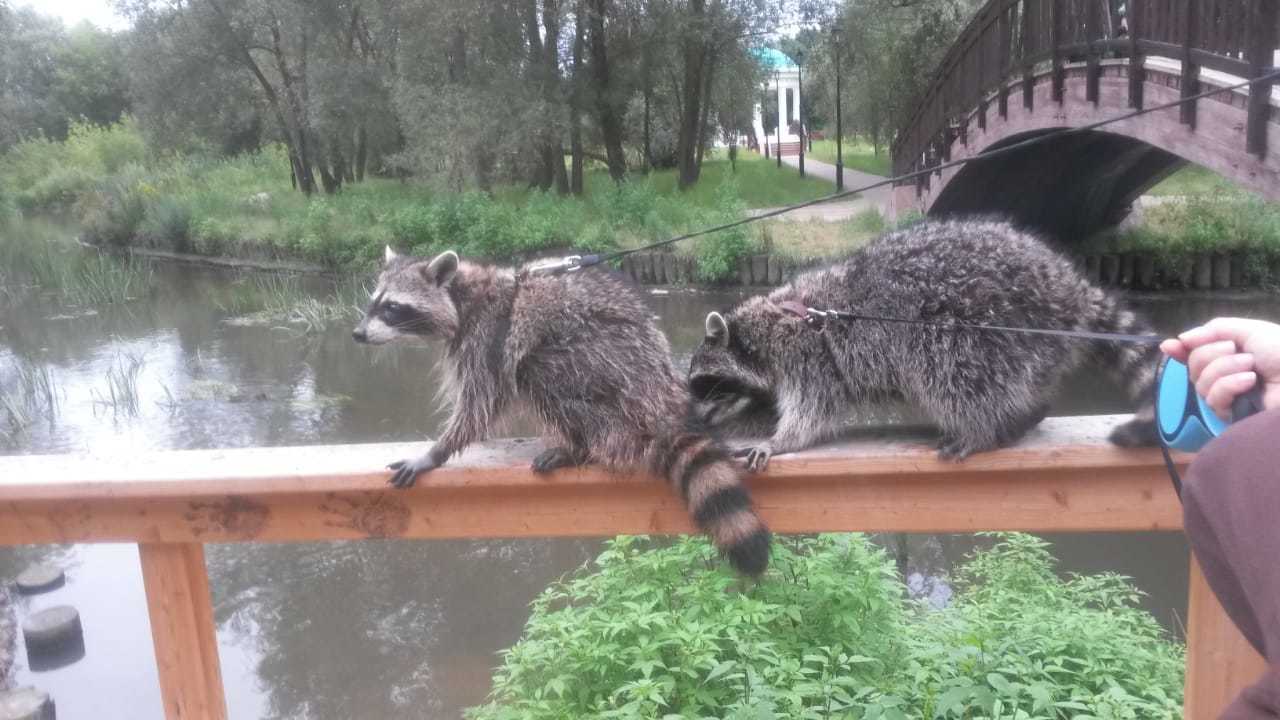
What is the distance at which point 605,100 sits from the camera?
16.8 m

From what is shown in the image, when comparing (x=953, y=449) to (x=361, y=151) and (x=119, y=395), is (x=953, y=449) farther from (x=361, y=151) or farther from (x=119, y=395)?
(x=361, y=151)

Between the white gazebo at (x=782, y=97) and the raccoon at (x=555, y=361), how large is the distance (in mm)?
15913

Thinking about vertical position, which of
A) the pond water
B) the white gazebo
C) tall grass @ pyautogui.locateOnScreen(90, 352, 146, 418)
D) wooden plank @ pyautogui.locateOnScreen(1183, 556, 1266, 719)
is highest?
the white gazebo

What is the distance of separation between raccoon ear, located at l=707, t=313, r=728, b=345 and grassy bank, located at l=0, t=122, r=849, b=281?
25.3 ft

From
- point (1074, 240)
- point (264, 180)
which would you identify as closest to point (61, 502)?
point (1074, 240)

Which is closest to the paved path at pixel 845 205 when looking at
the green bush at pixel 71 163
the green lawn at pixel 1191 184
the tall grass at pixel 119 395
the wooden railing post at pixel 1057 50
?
the wooden railing post at pixel 1057 50

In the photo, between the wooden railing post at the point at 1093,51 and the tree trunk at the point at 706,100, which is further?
the tree trunk at the point at 706,100

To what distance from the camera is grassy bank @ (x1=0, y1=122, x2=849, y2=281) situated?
13.0m

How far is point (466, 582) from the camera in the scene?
6.01m

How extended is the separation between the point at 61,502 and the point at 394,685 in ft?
12.7

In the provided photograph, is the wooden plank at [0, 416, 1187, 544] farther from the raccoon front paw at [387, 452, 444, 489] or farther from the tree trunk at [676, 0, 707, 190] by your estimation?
the tree trunk at [676, 0, 707, 190]

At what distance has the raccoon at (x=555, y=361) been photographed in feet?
5.67

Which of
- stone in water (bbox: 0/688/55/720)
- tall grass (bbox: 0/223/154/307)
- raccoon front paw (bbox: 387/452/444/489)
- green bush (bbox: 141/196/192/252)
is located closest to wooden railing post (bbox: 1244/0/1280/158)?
raccoon front paw (bbox: 387/452/444/489)

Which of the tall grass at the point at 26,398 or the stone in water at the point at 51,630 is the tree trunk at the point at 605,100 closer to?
the tall grass at the point at 26,398
